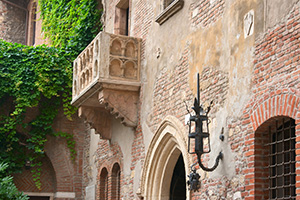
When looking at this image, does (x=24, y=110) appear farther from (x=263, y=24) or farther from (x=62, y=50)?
(x=263, y=24)

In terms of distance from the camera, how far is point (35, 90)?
46.3 ft

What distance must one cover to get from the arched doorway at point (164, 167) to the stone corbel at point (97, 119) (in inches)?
93.5

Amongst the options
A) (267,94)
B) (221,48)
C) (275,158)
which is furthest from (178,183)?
(267,94)

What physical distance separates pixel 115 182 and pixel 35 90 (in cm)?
323

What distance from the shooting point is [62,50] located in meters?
14.7

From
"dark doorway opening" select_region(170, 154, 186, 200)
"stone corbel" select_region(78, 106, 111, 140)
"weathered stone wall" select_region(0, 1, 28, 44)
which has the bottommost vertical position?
"dark doorway opening" select_region(170, 154, 186, 200)

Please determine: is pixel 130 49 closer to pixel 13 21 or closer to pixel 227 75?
pixel 227 75

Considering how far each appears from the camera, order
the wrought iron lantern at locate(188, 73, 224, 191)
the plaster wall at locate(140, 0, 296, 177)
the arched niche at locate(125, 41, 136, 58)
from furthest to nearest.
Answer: the arched niche at locate(125, 41, 136, 58), the wrought iron lantern at locate(188, 73, 224, 191), the plaster wall at locate(140, 0, 296, 177)

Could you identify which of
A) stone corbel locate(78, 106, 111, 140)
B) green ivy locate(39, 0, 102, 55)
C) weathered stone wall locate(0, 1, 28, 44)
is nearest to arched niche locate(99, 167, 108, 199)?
stone corbel locate(78, 106, 111, 140)

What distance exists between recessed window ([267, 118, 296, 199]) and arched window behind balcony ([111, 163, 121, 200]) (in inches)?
230

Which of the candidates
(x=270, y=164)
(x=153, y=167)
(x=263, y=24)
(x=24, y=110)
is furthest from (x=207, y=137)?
(x=24, y=110)

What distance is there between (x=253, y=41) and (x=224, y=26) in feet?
3.00

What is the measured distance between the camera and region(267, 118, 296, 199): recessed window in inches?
273

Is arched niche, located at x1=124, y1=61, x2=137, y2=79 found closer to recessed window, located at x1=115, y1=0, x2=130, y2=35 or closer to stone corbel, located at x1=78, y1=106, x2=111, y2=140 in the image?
stone corbel, located at x1=78, y1=106, x2=111, y2=140
